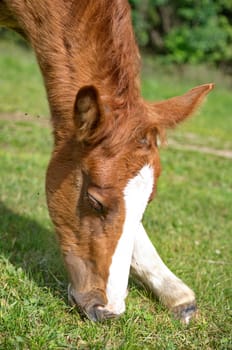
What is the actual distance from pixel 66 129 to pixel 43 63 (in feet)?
1.60

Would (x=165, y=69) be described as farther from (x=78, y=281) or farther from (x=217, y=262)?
(x=78, y=281)

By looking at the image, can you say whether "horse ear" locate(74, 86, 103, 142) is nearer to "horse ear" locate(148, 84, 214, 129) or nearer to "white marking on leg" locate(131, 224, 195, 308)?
"horse ear" locate(148, 84, 214, 129)

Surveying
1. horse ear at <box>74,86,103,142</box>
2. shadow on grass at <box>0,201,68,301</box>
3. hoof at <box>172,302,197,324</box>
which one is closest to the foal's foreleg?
hoof at <box>172,302,197,324</box>

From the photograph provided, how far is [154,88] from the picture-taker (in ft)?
52.7

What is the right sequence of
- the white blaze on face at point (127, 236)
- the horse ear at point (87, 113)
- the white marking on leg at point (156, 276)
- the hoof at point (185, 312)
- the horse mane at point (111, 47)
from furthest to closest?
the white marking on leg at point (156, 276) < the hoof at point (185, 312) < the horse mane at point (111, 47) < the white blaze on face at point (127, 236) < the horse ear at point (87, 113)

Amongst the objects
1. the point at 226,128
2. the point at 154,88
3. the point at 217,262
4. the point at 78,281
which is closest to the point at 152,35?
the point at 154,88

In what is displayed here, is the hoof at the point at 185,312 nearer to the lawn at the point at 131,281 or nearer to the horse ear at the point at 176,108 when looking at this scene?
the lawn at the point at 131,281

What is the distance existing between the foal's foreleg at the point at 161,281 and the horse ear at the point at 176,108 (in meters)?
0.80

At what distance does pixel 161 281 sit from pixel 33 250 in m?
0.98

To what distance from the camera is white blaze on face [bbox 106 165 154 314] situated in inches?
133

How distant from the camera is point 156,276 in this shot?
418cm

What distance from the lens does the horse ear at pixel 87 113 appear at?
10.5 ft

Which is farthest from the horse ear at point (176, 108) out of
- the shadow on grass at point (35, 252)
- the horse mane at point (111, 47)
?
the shadow on grass at point (35, 252)

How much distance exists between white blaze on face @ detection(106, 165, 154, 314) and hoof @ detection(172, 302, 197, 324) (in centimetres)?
61
